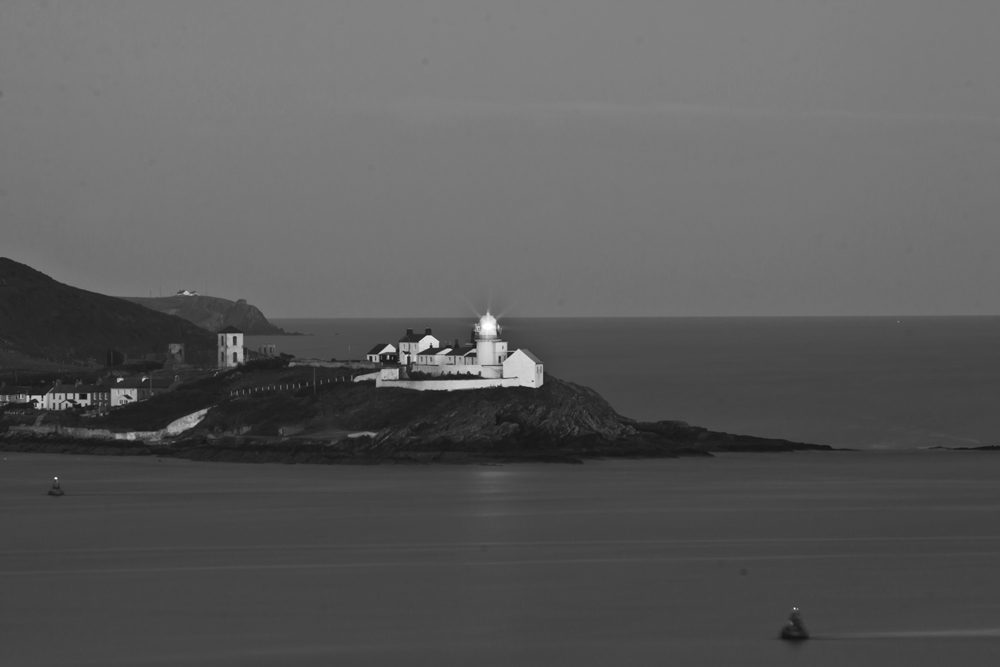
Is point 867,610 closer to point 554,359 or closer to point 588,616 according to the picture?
point 588,616

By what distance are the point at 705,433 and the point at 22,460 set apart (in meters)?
33.0

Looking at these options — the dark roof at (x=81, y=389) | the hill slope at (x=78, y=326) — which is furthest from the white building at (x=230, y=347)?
the hill slope at (x=78, y=326)

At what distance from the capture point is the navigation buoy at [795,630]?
3177 cm

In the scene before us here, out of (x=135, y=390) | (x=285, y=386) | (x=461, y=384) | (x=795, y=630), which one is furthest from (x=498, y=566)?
(x=135, y=390)

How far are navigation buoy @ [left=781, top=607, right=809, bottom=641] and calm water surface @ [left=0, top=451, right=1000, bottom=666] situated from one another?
52cm

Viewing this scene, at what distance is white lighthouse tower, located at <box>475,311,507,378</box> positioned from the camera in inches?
2931

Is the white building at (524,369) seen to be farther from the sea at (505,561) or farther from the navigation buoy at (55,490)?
the navigation buoy at (55,490)

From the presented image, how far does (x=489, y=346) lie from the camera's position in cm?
7469

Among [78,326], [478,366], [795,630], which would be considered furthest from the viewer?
[78,326]

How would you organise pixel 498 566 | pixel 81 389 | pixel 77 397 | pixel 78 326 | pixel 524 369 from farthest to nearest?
pixel 78 326 < pixel 81 389 < pixel 77 397 < pixel 524 369 < pixel 498 566

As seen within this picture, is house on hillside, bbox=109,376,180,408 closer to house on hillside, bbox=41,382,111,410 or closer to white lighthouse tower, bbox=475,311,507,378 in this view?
house on hillside, bbox=41,382,111,410

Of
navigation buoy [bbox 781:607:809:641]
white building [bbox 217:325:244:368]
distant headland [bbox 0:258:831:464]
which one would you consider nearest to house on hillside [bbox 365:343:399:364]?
distant headland [bbox 0:258:831:464]

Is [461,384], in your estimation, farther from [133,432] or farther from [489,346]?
[133,432]

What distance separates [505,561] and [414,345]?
133ft
